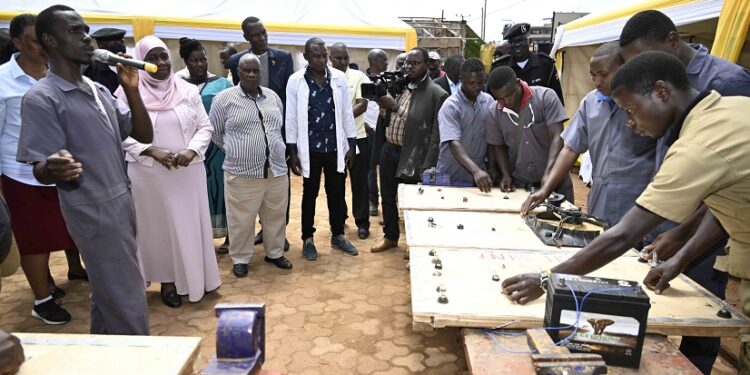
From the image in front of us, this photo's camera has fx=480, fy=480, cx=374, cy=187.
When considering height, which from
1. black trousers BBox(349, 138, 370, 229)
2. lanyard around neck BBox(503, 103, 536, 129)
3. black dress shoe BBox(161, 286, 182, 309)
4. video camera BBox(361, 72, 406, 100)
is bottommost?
black dress shoe BBox(161, 286, 182, 309)

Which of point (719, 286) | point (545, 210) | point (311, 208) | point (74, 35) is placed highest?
point (74, 35)

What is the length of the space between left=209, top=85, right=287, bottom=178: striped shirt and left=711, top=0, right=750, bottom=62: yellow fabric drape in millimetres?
3807

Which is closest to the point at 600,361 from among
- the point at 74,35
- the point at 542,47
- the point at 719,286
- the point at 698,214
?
the point at 698,214

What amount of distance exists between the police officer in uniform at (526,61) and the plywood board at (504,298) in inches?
162

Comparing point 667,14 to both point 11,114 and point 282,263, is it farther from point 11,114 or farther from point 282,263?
point 11,114

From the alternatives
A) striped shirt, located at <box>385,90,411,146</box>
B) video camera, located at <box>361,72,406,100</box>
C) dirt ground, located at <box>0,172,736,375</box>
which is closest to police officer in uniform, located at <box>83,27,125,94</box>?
dirt ground, located at <box>0,172,736,375</box>

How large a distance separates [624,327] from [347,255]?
341 centimetres

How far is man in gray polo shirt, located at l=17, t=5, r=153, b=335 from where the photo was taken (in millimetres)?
1976

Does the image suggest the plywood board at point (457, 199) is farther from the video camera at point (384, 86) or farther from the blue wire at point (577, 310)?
the blue wire at point (577, 310)

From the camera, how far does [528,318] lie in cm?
165

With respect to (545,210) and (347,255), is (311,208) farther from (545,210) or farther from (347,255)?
(545,210)

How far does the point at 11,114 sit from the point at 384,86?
280 cm

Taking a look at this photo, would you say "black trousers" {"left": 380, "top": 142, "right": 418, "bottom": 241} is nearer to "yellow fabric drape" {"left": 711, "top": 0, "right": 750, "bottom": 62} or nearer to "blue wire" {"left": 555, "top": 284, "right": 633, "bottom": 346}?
"yellow fabric drape" {"left": 711, "top": 0, "right": 750, "bottom": 62}

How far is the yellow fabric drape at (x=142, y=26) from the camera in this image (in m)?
7.46
